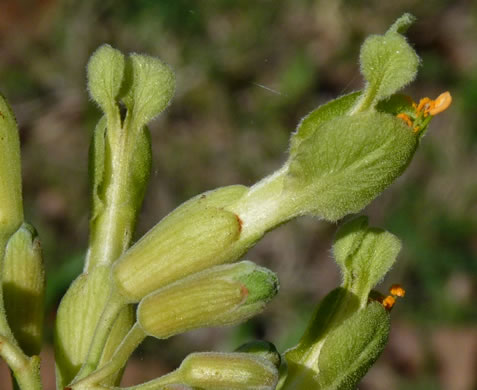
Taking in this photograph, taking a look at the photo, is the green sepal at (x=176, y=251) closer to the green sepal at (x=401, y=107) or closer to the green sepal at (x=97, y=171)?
the green sepal at (x=97, y=171)

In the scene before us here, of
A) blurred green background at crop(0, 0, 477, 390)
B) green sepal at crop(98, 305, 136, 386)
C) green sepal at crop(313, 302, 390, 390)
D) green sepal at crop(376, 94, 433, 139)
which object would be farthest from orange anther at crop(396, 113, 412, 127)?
blurred green background at crop(0, 0, 477, 390)

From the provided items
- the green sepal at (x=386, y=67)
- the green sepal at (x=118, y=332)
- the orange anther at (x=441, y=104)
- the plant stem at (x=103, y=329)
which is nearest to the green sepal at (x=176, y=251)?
the plant stem at (x=103, y=329)

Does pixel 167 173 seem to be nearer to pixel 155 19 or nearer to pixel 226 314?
pixel 155 19

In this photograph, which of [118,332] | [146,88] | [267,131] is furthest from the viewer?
[267,131]

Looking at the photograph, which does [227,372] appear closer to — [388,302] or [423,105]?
[388,302]

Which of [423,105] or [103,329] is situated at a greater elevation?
[423,105]

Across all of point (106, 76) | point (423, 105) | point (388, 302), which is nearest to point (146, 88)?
point (106, 76)

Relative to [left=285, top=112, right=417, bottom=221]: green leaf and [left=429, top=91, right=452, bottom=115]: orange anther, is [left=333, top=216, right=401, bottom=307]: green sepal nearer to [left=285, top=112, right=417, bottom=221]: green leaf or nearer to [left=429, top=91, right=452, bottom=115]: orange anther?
[left=285, top=112, right=417, bottom=221]: green leaf
